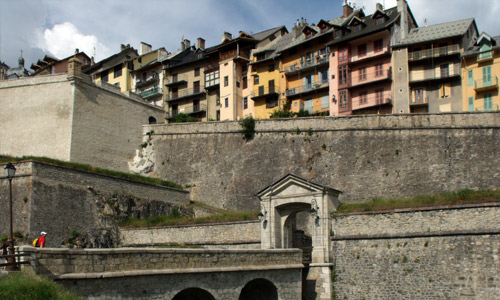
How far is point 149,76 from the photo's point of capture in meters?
61.9

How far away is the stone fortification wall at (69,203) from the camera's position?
30422 mm

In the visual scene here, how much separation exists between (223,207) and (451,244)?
65.5 ft

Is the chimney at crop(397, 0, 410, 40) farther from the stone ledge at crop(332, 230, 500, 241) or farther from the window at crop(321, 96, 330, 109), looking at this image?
the stone ledge at crop(332, 230, 500, 241)

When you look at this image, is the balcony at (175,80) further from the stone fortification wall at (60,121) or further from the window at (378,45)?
the window at (378,45)

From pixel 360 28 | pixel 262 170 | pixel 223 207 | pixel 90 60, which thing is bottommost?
pixel 223 207

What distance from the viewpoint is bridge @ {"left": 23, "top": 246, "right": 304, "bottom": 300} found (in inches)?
622

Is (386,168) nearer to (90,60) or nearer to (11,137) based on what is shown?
(11,137)

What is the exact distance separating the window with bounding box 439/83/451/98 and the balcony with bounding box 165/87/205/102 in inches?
952

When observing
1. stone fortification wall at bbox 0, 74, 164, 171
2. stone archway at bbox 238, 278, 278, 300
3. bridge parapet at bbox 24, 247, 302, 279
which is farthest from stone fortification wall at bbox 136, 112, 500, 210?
bridge parapet at bbox 24, 247, 302, 279

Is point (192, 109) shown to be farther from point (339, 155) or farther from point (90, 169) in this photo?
point (339, 155)

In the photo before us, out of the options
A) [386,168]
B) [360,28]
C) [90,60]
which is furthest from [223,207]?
[90,60]

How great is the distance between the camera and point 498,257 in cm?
2105

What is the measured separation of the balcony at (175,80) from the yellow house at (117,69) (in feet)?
18.5

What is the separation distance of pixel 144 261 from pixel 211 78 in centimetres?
3992
